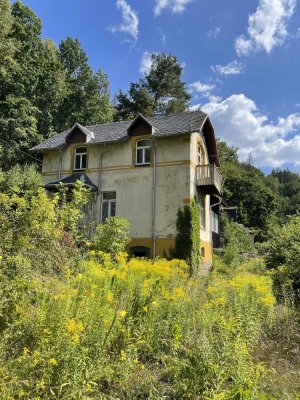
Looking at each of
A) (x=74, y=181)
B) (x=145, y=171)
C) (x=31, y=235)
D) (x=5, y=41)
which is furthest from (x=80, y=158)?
(x=31, y=235)

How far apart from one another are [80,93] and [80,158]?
20649mm

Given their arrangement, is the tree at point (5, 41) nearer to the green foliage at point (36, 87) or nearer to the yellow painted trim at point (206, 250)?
the green foliage at point (36, 87)

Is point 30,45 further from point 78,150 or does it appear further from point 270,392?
point 270,392

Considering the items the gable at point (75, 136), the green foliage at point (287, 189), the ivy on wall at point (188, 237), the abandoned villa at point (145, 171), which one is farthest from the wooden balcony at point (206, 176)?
the green foliage at point (287, 189)

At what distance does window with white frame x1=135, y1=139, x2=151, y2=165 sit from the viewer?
22.2 meters

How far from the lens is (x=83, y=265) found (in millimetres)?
7398

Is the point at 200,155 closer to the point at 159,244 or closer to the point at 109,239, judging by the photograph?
the point at 159,244

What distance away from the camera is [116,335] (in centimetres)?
458

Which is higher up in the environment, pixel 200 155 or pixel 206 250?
pixel 200 155

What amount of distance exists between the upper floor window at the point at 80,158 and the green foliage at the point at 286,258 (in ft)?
44.7

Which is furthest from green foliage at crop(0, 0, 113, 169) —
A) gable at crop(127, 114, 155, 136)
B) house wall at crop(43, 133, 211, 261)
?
gable at crop(127, 114, 155, 136)

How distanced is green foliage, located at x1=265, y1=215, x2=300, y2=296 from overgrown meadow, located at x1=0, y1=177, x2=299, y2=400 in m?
3.68

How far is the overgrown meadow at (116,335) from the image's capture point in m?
3.71

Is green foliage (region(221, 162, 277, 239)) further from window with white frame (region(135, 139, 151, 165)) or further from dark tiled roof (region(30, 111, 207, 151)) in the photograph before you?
window with white frame (region(135, 139, 151, 165))
